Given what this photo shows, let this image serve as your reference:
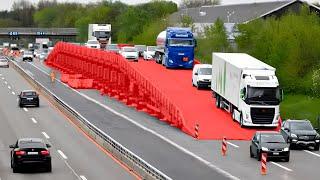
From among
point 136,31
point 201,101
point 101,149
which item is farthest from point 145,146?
point 136,31

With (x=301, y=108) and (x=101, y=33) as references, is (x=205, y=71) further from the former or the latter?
(x=101, y=33)

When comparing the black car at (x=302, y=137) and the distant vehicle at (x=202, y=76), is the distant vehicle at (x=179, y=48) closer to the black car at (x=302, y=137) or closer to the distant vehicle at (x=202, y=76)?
the distant vehicle at (x=202, y=76)

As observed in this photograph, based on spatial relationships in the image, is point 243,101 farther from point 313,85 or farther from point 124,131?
point 313,85

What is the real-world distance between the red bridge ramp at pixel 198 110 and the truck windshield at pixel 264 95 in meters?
1.80

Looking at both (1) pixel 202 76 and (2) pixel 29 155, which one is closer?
(2) pixel 29 155

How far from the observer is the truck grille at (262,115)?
148 ft

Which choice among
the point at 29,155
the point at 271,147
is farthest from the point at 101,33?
the point at 29,155

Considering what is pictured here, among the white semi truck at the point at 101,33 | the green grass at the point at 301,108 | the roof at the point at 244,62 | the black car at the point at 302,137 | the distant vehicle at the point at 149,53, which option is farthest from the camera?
the white semi truck at the point at 101,33

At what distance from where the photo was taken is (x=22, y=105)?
206ft

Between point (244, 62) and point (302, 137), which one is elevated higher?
point (244, 62)

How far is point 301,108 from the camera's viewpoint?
A: 193 feet

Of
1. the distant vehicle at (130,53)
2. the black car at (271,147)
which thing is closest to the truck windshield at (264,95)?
the black car at (271,147)

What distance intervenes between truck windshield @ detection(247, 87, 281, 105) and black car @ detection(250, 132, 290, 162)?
8.27m

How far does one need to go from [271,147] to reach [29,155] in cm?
1141
